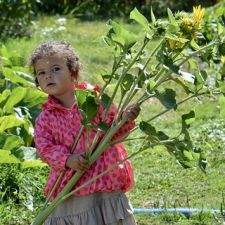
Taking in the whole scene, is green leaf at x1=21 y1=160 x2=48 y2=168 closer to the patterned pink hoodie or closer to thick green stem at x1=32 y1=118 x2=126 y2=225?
the patterned pink hoodie

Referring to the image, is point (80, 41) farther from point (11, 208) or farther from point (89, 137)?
point (89, 137)

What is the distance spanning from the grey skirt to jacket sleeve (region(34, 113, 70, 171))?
20 cm

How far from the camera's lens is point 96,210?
4023 millimetres

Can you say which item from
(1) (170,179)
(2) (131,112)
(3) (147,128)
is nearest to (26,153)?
(1) (170,179)

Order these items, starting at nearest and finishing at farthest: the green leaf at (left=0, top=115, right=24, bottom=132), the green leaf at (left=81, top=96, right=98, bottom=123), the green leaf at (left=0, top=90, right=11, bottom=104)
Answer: the green leaf at (left=81, top=96, right=98, bottom=123) → the green leaf at (left=0, top=115, right=24, bottom=132) → the green leaf at (left=0, top=90, right=11, bottom=104)

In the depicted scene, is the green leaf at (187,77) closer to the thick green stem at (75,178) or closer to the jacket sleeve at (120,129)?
the thick green stem at (75,178)

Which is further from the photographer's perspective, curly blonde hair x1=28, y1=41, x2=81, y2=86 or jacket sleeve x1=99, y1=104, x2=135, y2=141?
curly blonde hair x1=28, y1=41, x2=81, y2=86

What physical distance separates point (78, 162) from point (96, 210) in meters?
0.36

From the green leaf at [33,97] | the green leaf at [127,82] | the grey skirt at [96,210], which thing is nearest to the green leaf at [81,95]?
the green leaf at [127,82]

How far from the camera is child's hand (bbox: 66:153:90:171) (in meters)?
3.73

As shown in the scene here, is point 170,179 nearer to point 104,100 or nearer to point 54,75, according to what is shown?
point 54,75

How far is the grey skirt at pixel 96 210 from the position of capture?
13.1 ft

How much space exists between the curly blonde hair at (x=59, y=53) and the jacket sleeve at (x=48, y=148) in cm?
25

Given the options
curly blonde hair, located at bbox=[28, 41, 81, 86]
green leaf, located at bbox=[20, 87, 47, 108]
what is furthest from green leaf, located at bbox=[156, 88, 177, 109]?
green leaf, located at bbox=[20, 87, 47, 108]
